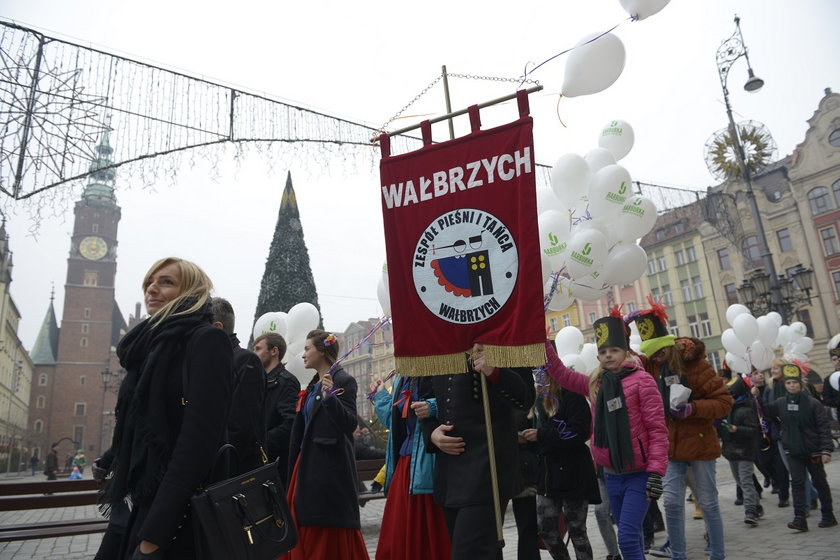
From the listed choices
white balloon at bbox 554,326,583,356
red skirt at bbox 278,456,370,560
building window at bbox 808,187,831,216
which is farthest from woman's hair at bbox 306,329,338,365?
building window at bbox 808,187,831,216

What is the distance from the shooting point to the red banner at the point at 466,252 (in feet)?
11.3

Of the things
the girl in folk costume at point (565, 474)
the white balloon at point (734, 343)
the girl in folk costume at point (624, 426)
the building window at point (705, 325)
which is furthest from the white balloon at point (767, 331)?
the building window at point (705, 325)

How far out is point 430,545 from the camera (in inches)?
162

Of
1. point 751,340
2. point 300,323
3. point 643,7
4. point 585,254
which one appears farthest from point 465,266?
point 751,340

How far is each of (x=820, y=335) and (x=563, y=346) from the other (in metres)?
34.4

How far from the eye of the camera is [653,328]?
575cm

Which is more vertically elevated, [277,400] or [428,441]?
[277,400]

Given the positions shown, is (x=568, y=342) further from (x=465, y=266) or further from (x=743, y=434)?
(x=465, y=266)

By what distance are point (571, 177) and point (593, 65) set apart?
2.87m

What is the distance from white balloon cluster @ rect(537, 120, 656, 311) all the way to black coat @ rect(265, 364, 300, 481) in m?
2.85

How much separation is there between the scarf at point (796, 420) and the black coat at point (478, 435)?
5.35 m

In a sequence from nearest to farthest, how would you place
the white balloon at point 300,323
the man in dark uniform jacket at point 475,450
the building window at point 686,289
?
the man in dark uniform jacket at point 475,450 → the white balloon at point 300,323 → the building window at point 686,289

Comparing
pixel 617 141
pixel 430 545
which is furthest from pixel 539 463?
pixel 617 141

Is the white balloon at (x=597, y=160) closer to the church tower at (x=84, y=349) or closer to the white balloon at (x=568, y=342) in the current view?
the white balloon at (x=568, y=342)
